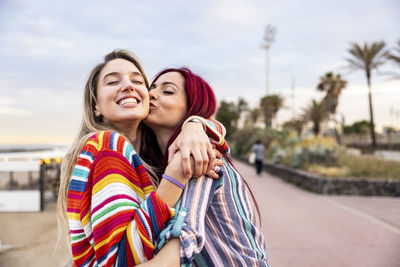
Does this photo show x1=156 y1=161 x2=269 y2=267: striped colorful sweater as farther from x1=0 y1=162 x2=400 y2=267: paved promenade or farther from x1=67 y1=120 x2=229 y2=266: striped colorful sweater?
x1=0 y1=162 x2=400 y2=267: paved promenade

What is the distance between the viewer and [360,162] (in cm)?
1360

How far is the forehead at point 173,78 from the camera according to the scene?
2.08 meters

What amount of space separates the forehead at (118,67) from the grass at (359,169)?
35.4 ft

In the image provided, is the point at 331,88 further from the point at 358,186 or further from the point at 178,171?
the point at 178,171

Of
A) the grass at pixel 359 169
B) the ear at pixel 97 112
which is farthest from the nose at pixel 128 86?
the grass at pixel 359 169

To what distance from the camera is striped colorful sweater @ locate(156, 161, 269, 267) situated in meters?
1.23

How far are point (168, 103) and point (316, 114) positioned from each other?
35452 mm

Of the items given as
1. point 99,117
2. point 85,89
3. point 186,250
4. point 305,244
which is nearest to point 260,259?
point 186,250

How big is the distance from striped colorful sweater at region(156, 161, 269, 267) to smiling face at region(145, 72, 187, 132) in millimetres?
568

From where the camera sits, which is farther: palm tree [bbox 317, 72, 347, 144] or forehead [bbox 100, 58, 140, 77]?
palm tree [bbox 317, 72, 347, 144]

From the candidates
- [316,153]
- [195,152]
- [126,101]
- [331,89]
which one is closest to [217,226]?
[195,152]

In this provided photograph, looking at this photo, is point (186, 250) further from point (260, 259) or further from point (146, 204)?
point (260, 259)

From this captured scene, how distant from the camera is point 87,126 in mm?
1740

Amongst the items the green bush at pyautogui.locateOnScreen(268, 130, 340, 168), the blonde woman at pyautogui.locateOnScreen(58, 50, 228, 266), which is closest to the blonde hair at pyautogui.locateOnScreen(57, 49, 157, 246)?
the blonde woman at pyautogui.locateOnScreen(58, 50, 228, 266)
